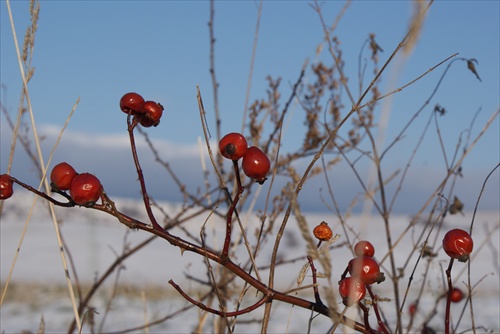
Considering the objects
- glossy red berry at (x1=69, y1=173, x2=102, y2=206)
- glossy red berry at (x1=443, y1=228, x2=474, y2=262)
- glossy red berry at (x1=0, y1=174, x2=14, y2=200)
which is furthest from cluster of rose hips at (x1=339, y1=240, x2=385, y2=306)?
glossy red berry at (x1=0, y1=174, x2=14, y2=200)

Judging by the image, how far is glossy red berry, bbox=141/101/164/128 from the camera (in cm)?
94

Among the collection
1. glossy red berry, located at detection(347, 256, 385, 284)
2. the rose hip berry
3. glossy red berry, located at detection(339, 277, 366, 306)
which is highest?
the rose hip berry

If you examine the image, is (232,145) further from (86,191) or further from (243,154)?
(86,191)

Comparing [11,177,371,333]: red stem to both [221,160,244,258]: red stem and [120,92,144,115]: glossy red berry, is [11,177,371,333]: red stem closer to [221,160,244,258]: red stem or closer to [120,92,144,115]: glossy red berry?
[221,160,244,258]: red stem

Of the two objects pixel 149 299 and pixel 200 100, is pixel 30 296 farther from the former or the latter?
pixel 200 100

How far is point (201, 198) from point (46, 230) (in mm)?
7786

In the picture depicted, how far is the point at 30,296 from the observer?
5.29m

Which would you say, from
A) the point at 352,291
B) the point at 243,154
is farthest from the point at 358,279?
the point at 243,154

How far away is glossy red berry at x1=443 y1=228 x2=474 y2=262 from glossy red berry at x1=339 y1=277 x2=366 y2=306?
0.52 ft

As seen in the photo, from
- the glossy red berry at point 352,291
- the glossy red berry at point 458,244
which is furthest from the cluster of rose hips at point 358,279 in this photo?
the glossy red berry at point 458,244

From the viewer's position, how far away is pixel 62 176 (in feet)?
2.84

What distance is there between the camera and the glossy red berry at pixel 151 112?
943 mm

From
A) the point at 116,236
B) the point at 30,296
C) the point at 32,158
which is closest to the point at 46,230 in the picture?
the point at 116,236

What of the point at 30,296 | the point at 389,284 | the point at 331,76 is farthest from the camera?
the point at 389,284
